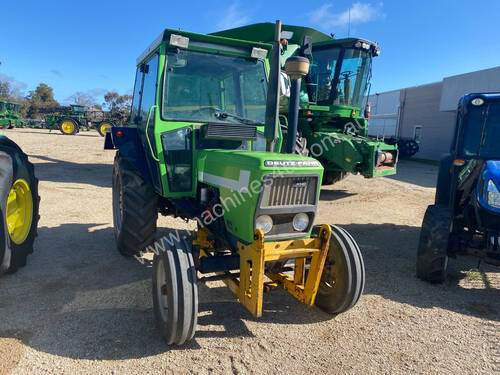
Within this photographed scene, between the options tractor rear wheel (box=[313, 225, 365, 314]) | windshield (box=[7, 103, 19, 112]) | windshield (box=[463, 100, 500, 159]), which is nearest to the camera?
tractor rear wheel (box=[313, 225, 365, 314])

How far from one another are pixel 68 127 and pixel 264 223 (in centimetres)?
2660

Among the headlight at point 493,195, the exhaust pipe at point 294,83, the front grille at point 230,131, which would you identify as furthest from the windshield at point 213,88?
the headlight at point 493,195

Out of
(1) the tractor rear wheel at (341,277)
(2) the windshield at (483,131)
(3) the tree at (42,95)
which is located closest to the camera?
(1) the tractor rear wheel at (341,277)

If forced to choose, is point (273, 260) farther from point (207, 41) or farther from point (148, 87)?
point (148, 87)

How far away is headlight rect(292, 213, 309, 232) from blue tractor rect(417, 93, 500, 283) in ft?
5.77

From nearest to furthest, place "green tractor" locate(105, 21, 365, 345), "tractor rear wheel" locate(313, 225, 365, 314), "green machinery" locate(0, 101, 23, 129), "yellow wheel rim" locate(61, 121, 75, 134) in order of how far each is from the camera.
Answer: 1. "green tractor" locate(105, 21, 365, 345)
2. "tractor rear wheel" locate(313, 225, 365, 314)
3. "green machinery" locate(0, 101, 23, 129)
4. "yellow wheel rim" locate(61, 121, 75, 134)

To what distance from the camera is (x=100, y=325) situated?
2912 mm

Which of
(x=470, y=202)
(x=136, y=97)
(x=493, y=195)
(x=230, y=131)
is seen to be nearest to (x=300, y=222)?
(x=230, y=131)

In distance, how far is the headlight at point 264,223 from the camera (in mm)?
2703

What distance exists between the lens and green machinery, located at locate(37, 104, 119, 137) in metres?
25.7

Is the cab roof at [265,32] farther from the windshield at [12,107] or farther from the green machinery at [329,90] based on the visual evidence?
the windshield at [12,107]

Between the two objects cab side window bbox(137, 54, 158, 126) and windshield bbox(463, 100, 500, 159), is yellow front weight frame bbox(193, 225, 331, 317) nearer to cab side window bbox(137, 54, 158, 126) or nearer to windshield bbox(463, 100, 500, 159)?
cab side window bbox(137, 54, 158, 126)

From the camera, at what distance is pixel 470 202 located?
4.09m

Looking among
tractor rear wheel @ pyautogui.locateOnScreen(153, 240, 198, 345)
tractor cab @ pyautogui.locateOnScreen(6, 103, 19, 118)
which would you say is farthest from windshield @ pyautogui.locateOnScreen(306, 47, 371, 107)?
tractor cab @ pyautogui.locateOnScreen(6, 103, 19, 118)
